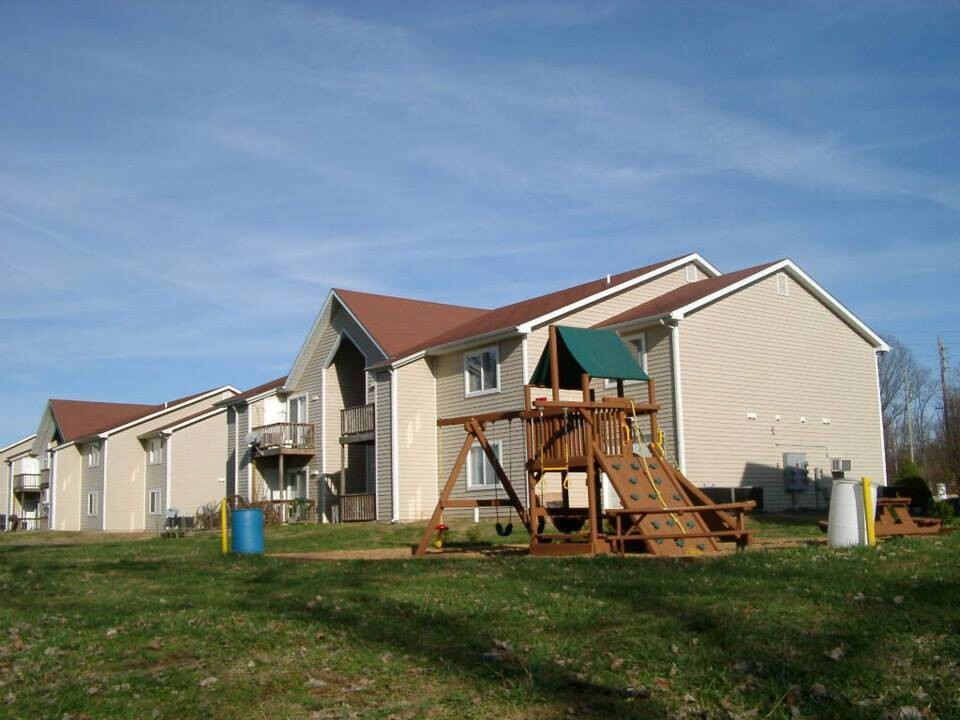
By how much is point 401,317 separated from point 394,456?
6905mm

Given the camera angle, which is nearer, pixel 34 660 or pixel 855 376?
pixel 34 660

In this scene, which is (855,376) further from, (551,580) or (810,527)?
(551,580)

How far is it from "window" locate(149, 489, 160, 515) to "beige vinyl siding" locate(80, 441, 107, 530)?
9.15 feet

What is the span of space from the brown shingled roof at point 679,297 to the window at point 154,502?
26999 mm

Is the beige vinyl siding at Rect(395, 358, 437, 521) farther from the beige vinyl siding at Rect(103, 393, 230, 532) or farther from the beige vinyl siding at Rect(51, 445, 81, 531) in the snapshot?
the beige vinyl siding at Rect(51, 445, 81, 531)

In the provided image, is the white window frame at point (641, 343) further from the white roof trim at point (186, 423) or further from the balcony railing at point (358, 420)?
the white roof trim at point (186, 423)

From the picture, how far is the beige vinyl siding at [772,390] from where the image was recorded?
→ 29.6 m

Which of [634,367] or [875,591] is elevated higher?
[634,367]

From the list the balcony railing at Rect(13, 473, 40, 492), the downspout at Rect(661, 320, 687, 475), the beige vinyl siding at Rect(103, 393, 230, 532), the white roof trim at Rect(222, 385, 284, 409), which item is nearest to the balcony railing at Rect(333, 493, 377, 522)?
the white roof trim at Rect(222, 385, 284, 409)

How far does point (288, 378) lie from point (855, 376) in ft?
67.5

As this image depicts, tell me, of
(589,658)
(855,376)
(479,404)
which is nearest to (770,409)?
(855,376)

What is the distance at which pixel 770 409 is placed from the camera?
3141 centimetres

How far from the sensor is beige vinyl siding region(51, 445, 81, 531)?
181 ft

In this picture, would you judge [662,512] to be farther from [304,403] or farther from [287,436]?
[304,403]
